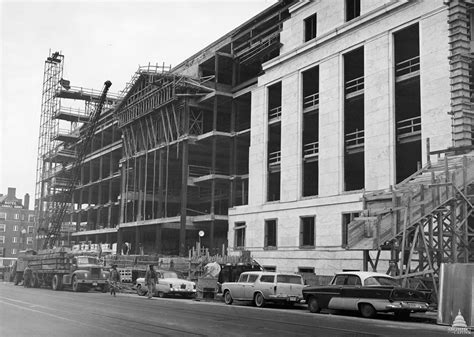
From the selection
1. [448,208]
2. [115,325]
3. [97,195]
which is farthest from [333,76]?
[97,195]

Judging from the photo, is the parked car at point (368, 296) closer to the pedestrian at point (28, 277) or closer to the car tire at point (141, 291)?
the car tire at point (141, 291)

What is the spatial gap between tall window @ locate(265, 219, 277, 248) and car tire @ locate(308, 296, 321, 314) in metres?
20.1

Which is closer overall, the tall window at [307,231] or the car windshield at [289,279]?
the car windshield at [289,279]

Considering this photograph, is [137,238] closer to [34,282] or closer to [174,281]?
[34,282]

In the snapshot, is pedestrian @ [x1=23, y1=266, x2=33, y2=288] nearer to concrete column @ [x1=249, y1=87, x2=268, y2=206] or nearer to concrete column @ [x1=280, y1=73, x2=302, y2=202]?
concrete column @ [x1=249, y1=87, x2=268, y2=206]

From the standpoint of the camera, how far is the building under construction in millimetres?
23969

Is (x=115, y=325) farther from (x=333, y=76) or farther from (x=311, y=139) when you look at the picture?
(x=311, y=139)

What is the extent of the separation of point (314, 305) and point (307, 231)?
17504mm

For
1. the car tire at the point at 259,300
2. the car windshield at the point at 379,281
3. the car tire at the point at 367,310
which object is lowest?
the car tire at the point at 259,300

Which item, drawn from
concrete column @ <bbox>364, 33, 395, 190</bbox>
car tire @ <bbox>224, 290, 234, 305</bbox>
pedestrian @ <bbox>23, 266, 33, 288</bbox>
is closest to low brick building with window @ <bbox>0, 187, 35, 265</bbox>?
pedestrian @ <bbox>23, 266, 33, 288</bbox>

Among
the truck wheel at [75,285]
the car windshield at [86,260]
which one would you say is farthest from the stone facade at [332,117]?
the truck wheel at [75,285]

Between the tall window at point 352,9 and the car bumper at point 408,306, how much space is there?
24.7 metres

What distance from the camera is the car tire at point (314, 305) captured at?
69.5ft

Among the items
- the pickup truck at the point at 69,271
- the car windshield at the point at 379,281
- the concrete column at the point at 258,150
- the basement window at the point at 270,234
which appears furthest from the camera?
the concrete column at the point at 258,150
